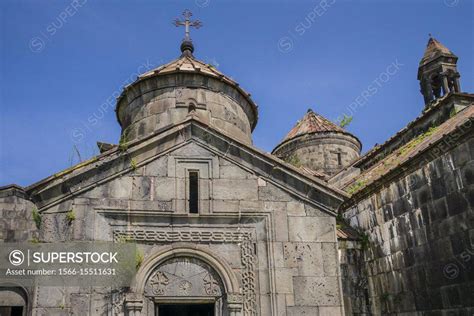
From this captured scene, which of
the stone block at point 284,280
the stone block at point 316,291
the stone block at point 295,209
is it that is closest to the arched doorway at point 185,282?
the stone block at point 284,280

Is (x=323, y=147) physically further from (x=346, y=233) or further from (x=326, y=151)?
(x=346, y=233)

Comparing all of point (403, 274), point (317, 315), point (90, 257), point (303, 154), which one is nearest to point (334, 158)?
point (303, 154)

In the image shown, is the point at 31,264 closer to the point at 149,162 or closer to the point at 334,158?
the point at 149,162

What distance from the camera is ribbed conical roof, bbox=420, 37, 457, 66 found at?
1439 cm

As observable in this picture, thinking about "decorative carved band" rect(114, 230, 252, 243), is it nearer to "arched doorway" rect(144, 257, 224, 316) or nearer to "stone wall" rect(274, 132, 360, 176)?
"arched doorway" rect(144, 257, 224, 316)

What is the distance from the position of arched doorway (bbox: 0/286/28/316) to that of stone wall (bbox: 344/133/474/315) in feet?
25.3

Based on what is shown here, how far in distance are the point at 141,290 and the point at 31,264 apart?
1.67m

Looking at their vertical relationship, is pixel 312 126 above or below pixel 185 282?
above

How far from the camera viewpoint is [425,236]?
8.16 m

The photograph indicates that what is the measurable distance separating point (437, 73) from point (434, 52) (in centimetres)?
→ 79

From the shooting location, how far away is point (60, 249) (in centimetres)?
592

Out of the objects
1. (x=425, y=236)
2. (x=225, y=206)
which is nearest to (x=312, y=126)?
(x=425, y=236)

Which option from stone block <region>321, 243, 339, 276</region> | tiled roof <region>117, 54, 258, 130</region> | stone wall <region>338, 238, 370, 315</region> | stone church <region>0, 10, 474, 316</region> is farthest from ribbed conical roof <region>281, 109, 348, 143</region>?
stone block <region>321, 243, 339, 276</region>

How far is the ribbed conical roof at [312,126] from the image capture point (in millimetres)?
18516
